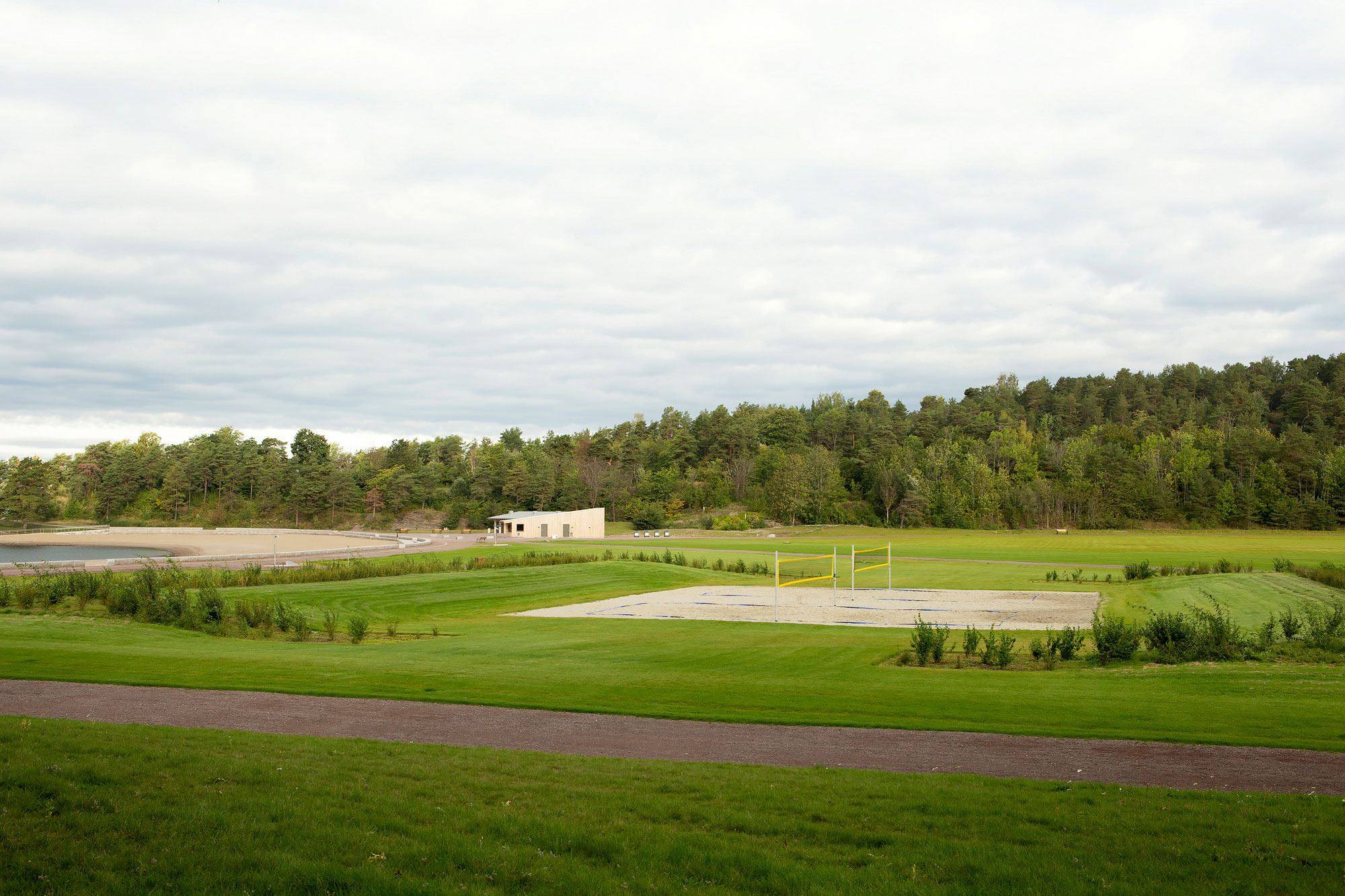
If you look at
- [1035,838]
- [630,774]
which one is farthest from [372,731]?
[1035,838]

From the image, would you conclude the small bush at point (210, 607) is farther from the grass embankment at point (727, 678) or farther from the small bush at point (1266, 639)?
the small bush at point (1266, 639)

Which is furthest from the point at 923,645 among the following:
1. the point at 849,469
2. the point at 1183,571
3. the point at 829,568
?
the point at 849,469

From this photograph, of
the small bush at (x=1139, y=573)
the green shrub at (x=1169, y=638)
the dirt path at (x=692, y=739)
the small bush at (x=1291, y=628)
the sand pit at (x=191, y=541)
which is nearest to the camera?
the dirt path at (x=692, y=739)

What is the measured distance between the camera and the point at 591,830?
5.99 m

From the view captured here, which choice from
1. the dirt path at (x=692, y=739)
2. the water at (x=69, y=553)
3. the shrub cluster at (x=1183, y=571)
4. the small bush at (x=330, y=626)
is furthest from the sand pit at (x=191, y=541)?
the shrub cluster at (x=1183, y=571)

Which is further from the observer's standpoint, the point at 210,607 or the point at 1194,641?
the point at 210,607

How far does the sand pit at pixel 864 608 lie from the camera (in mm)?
26781

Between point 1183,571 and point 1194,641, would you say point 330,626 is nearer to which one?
point 1194,641

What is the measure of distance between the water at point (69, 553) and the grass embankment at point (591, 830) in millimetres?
70970

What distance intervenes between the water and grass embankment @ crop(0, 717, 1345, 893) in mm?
70970

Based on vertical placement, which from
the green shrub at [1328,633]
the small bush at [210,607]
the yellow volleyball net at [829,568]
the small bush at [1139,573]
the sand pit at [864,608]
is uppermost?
the green shrub at [1328,633]

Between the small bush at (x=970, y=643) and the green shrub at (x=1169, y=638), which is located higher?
the green shrub at (x=1169, y=638)

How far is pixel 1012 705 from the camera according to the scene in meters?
12.5

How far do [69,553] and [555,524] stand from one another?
156 ft
